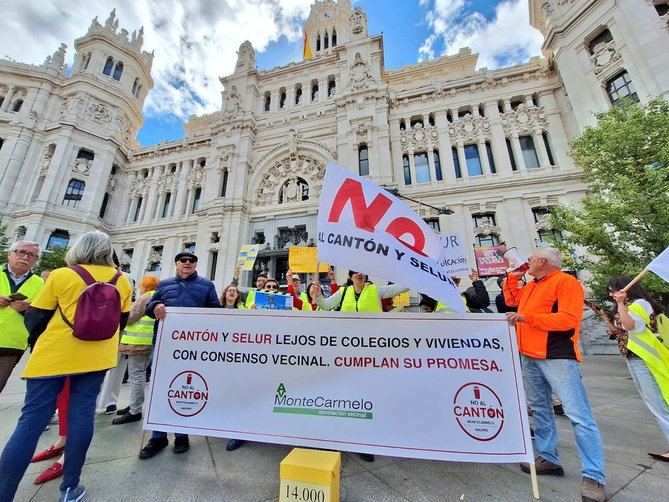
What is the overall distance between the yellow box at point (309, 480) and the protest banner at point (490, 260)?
14.9m

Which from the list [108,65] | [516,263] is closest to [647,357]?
[516,263]

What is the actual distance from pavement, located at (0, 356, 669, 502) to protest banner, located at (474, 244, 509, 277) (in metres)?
11.9

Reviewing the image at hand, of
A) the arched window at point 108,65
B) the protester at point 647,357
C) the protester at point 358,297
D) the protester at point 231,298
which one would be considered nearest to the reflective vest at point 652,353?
the protester at point 647,357

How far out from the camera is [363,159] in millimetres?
18453

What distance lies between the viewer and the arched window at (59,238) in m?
20.7

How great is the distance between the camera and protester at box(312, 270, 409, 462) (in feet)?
13.3

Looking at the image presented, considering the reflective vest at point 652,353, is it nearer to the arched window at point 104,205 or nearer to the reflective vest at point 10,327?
the reflective vest at point 10,327

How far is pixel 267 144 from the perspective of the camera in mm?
21359

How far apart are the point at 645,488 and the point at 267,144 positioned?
23175mm

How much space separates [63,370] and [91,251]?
3.31 feet

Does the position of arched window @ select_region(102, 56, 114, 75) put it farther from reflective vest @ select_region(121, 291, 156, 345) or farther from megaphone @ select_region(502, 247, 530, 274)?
megaphone @ select_region(502, 247, 530, 274)

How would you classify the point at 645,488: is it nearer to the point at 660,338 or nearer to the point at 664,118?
the point at 660,338

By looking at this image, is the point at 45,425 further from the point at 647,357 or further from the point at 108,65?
the point at 108,65

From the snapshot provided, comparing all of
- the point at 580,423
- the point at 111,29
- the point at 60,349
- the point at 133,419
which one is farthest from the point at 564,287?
the point at 111,29
